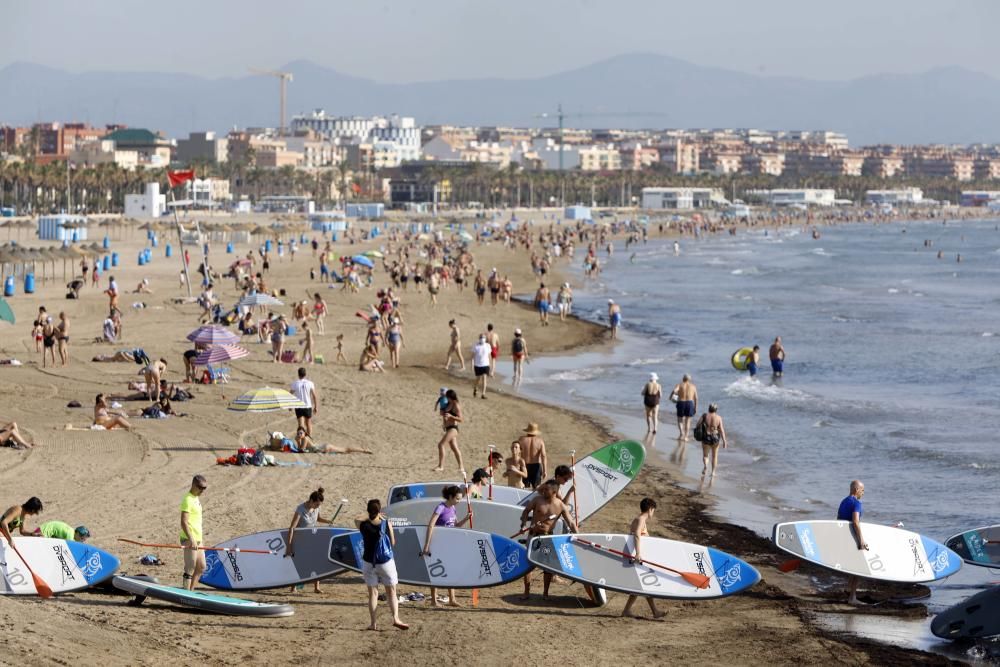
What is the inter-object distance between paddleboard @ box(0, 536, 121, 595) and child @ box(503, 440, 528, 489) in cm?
457

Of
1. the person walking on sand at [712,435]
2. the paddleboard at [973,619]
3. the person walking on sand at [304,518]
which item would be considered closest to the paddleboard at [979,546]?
the paddleboard at [973,619]

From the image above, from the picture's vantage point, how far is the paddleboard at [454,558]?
11.5m

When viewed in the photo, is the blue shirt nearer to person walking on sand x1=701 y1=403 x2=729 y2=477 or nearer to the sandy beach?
the sandy beach

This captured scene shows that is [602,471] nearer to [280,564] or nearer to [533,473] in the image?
[533,473]

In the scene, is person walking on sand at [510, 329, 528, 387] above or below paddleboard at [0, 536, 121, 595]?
below

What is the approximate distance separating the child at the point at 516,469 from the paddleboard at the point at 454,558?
2638 mm

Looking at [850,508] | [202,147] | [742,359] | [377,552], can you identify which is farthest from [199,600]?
[202,147]

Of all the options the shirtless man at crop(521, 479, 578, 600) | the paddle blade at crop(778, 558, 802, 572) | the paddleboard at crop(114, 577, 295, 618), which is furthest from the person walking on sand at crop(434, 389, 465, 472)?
the paddleboard at crop(114, 577, 295, 618)

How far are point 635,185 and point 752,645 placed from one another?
189 m

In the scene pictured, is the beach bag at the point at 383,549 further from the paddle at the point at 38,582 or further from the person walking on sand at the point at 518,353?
the person walking on sand at the point at 518,353

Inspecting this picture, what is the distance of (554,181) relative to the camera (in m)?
178

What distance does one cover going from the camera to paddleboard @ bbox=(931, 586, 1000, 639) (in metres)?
11.3

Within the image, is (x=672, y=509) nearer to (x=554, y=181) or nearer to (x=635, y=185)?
(x=554, y=181)

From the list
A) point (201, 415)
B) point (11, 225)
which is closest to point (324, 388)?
point (201, 415)
